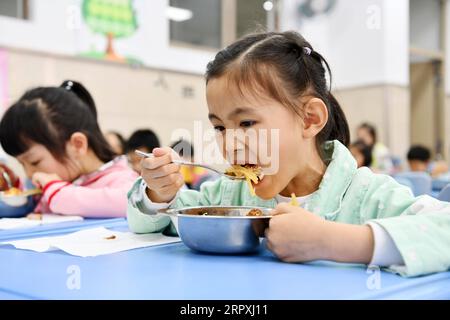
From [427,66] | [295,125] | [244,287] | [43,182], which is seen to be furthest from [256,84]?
[427,66]

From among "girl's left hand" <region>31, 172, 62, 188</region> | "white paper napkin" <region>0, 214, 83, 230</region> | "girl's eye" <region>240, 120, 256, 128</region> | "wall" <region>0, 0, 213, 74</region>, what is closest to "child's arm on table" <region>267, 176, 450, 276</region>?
"girl's eye" <region>240, 120, 256, 128</region>

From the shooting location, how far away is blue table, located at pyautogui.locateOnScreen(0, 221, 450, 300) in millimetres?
606

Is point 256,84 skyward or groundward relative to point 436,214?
skyward

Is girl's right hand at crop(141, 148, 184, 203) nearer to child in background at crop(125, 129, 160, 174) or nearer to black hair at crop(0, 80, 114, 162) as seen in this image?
black hair at crop(0, 80, 114, 162)

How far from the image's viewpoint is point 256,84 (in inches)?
39.9

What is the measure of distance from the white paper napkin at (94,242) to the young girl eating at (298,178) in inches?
2.1

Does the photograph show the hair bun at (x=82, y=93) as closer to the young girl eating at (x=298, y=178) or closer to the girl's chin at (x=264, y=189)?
the young girl eating at (x=298, y=178)

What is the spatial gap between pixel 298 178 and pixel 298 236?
35 cm

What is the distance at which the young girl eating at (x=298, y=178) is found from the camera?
0.76 meters

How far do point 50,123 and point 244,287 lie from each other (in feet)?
4.31

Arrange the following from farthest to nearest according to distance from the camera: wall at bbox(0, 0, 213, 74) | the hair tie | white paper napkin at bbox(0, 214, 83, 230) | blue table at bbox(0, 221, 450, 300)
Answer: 1. wall at bbox(0, 0, 213, 74)
2. the hair tie
3. white paper napkin at bbox(0, 214, 83, 230)
4. blue table at bbox(0, 221, 450, 300)

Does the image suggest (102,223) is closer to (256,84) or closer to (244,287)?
(256,84)

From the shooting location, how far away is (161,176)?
1.02 meters

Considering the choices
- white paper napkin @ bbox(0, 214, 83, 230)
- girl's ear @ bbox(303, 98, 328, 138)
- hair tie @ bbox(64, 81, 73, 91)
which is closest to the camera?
girl's ear @ bbox(303, 98, 328, 138)
